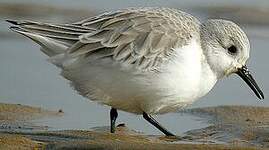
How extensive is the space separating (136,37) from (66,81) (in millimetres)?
1889

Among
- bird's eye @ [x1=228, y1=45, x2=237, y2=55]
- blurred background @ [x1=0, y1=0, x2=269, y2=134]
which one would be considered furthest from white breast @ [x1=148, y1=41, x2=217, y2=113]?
blurred background @ [x1=0, y1=0, x2=269, y2=134]

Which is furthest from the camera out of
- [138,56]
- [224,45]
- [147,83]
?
[224,45]

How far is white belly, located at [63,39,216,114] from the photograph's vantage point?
329 inches

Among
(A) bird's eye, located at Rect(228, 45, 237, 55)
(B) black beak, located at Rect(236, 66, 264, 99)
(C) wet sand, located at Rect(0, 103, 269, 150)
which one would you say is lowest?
(C) wet sand, located at Rect(0, 103, 269, 150)

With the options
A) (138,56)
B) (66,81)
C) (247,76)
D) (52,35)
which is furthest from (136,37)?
(66,81)

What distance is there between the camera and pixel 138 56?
8500 millimetres

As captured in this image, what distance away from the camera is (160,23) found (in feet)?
28.6

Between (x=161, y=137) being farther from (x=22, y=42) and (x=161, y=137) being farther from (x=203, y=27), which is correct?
(x=22, y=42)

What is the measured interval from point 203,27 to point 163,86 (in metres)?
0.83

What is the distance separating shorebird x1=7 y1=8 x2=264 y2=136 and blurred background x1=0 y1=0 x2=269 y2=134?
0.87 m

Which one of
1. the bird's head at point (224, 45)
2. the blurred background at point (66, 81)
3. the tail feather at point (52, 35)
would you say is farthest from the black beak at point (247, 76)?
the tail feather at point (52, 35)

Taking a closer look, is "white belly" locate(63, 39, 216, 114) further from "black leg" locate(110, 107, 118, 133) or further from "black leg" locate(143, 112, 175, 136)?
"black leg" locate(110, 107, 118, 133)

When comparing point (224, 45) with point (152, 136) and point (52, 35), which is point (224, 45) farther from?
point (52, 35)

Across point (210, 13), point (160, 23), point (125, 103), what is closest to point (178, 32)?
point (160, 23)
